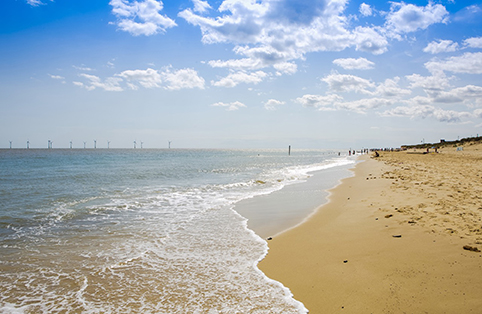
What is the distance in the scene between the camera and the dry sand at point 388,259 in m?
4.56

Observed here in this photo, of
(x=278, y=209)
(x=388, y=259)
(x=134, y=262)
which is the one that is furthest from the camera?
(x=278, y=209)

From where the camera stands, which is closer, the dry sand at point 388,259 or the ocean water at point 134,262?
the dry sand at point 388,259

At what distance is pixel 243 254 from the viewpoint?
736 cm

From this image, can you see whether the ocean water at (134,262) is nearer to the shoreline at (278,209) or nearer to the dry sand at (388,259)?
the shoreline at (278,209)

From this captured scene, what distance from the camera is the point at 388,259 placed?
6062 millimetres

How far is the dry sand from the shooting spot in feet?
A: 15.0

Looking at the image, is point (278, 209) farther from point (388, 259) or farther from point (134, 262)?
point (134, 262)

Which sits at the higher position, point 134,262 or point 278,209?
point 278,209

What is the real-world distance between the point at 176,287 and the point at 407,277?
4.63m

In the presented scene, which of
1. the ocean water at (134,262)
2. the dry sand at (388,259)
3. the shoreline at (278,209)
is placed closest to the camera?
the dry sand at (388,259)

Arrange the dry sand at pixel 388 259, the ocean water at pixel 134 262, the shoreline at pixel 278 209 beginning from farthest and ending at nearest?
the shoreline at pixel 278 209 < the ocean water at pixel 134 262 < the dry sand at pixel 388 259

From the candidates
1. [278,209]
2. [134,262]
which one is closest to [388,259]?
[134,262]

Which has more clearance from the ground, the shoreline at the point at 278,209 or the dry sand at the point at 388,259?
the dry sand at the point at 388,259

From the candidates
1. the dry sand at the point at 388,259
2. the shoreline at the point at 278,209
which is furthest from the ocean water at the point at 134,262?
the dry sand at the point at 388,259
